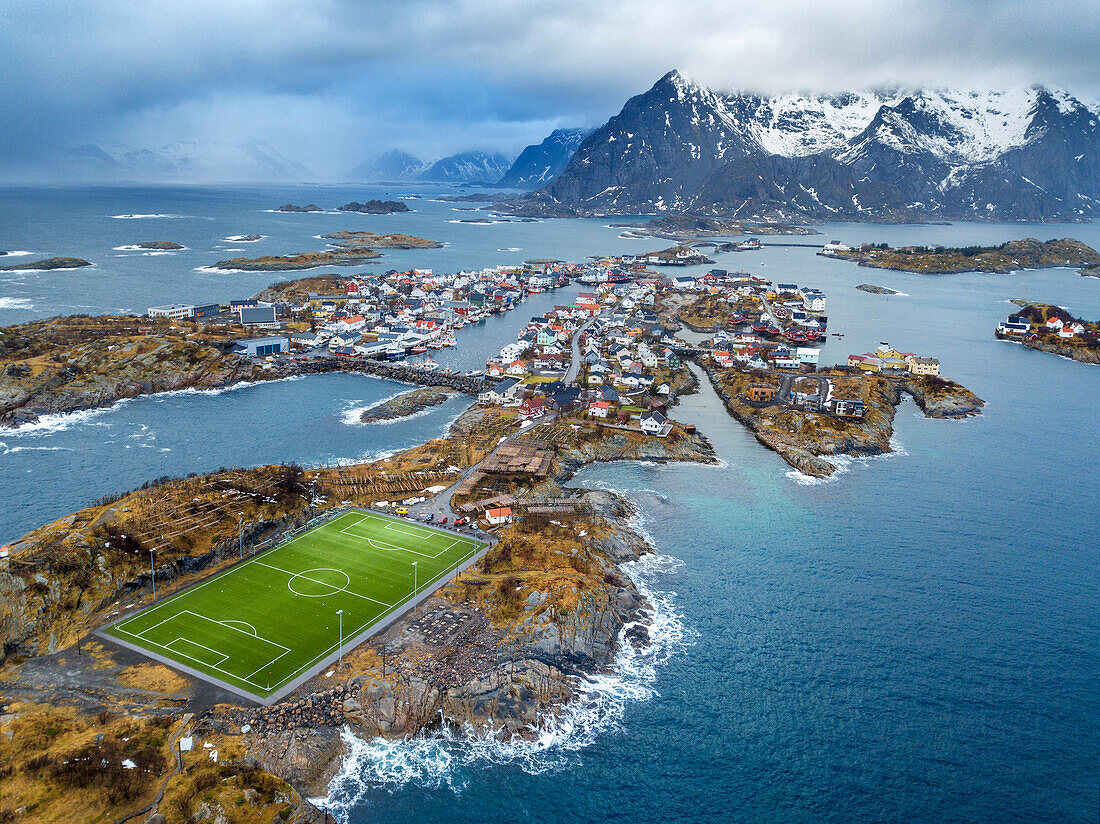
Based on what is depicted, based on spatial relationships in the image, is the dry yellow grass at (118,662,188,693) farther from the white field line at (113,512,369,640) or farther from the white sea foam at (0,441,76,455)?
the white sea foam at (0,441,76,455)

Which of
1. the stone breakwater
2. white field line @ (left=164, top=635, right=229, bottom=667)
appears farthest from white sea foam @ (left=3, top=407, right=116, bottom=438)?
white field line @ (left=164, top=635, right=229, bottom=667)

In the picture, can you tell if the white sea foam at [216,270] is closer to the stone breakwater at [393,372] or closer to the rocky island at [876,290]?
the stone breakwater at [393,372]

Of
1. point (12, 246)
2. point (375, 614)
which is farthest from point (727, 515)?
point (12, 246)

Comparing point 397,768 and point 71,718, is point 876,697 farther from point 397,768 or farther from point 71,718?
point 71,718

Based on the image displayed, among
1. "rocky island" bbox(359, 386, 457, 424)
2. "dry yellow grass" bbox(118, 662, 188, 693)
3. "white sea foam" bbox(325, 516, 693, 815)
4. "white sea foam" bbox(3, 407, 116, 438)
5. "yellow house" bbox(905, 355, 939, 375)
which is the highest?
"yellow house" bbox(905, 355, 939, 375)

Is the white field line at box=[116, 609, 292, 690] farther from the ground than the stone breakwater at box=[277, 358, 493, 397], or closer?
closer

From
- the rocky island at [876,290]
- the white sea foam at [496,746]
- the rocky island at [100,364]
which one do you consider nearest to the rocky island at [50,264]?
the rocky island at [100,364]
